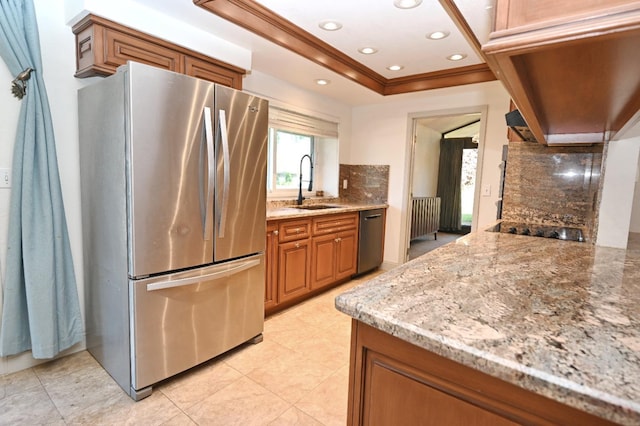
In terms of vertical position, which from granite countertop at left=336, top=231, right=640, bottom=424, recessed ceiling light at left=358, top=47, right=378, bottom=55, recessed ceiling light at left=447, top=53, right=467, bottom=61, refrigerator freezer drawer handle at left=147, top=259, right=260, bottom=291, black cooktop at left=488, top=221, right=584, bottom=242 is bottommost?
refrigerator freezer drawer handle at left=147, top=259, right=260, bottom=291

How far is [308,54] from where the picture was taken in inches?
102

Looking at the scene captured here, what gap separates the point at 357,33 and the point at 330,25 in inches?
9.3

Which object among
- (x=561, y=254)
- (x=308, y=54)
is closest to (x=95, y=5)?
(x=308, y=54)

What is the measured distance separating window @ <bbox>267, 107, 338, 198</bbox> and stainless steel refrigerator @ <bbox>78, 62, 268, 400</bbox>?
1348 mm

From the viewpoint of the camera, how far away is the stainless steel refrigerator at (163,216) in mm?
1633

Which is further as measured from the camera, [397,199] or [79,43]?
[397,199]

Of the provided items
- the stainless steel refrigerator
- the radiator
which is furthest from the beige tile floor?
the radiator

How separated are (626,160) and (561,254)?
62 cm

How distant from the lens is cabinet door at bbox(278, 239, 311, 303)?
Answer: 111 inches

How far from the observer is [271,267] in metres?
2.71

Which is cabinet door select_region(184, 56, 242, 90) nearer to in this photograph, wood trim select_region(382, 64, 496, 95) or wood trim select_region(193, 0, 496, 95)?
wood trim select_region(193, 0, 496, 95)

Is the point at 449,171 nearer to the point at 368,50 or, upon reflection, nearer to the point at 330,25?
the point at 368,50

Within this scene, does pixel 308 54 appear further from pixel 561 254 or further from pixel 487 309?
pixel 487 309

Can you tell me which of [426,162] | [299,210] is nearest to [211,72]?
[299,210]
